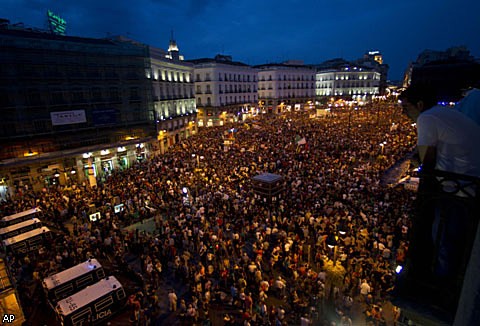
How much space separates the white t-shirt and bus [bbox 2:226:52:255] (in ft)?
58.4

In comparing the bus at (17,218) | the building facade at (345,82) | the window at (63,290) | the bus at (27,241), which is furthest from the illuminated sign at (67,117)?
the building facade at (345,82)

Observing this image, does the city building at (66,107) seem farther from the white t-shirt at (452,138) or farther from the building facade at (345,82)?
the building facade at (345,82)

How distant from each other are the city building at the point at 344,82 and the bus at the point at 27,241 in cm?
8478

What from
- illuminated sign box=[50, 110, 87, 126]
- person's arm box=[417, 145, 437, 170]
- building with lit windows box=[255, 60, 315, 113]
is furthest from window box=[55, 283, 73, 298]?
building with lit windows box=[255, 60, 315, 113]

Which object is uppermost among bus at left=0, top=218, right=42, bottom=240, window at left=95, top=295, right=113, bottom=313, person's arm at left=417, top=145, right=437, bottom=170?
person's arm at left=417, top=145, right=437, bottom=170

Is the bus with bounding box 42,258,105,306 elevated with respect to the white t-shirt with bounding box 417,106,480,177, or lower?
lower

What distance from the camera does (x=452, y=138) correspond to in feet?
8.54

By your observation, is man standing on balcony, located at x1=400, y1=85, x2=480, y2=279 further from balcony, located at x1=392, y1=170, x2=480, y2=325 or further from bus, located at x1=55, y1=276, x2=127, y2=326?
bus, located at x1=55, y1=276, x2=127, y2=326

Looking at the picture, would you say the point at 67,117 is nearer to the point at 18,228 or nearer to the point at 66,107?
the point at 66,107

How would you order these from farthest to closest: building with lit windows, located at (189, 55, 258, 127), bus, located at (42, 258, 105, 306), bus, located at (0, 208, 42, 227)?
building with lit windows, located at (189, 55, 258, 127) < bus, located at (0, 208, 42, 227) < bus, located at (42, 258, 105, 306)

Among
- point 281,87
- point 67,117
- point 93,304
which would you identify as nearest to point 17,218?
point 93,304

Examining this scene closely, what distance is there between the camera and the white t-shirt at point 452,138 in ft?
8.40

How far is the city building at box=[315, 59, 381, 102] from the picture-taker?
89.4 m

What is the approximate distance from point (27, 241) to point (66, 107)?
1566 centimetres
